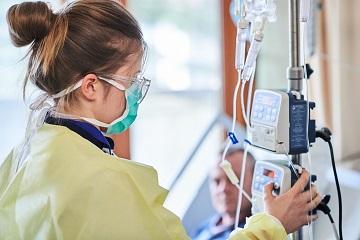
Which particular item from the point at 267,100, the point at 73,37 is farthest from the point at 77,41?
the point at 267,100

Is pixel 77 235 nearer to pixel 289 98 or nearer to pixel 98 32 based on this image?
pixel 98 32

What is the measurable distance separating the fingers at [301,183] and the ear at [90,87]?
520 millimetres

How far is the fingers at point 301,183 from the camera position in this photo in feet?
4.45

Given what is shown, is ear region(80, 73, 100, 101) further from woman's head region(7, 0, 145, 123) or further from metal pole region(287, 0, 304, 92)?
metal pole region(287, 0, 304, 92)

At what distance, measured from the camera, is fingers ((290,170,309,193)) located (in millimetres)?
1357

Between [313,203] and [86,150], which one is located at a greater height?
[86,150]

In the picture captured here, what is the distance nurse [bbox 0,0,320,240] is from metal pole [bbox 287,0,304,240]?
220 mm

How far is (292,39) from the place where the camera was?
1.42 metres

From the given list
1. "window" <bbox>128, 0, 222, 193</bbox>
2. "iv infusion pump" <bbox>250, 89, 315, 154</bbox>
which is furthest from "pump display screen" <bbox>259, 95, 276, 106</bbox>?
"window" <bbox>128, 0, 222, 193</bbox>

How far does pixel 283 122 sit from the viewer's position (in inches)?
53.2

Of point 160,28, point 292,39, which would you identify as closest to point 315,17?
point 160,28

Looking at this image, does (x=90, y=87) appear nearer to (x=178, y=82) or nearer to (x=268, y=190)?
(x=268, y=190)

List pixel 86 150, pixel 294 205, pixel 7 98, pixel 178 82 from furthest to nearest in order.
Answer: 1. pixel 178 82
2. pixel 7 98
3. pixel 294 205
4. pixel 86 150

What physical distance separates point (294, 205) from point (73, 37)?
25.5 inches
